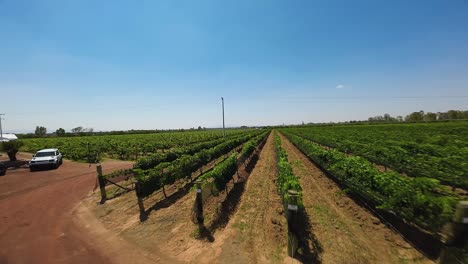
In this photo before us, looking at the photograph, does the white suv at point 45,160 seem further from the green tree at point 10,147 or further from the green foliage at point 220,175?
the green foliage at point 220,175

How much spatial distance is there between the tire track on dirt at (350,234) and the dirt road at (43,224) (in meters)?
6.05

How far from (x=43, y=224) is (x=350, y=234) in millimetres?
10498

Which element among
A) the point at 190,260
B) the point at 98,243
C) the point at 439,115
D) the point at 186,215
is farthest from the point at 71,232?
the point at 439,115

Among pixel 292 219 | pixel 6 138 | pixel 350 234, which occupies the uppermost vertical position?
pixel 6 138

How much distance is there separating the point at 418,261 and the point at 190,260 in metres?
5.45

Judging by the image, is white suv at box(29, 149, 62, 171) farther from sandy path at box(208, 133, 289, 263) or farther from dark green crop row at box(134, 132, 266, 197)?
sandy path at box(208, 133, 289, 263)

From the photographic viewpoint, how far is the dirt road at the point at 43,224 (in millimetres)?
5793

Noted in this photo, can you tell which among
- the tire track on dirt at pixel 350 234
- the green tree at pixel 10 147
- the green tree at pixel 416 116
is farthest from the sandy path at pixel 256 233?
the green tree at pixel 416 116

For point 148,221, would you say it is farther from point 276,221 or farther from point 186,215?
point 276,221

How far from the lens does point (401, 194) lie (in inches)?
230

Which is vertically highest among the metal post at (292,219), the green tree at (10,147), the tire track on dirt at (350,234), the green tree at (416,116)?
the green tree at (416,116)

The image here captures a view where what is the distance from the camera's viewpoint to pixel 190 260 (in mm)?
5395

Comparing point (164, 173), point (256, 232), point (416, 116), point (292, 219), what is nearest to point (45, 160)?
point (164, 173)

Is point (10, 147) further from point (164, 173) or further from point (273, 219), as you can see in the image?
point (273, 219)
